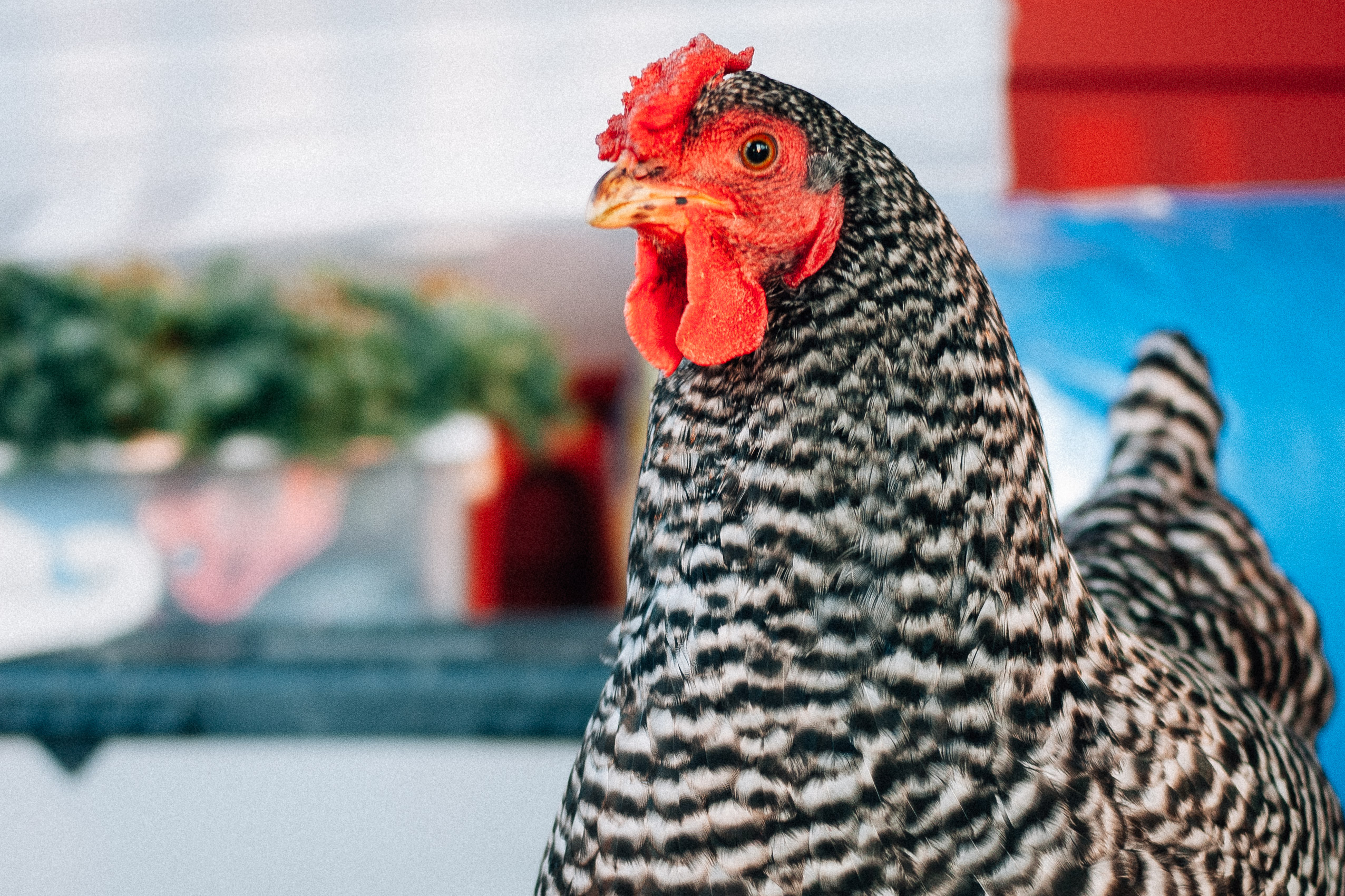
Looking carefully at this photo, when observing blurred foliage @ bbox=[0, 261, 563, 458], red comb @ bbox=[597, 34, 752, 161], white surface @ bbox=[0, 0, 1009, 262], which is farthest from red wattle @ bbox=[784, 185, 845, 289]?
white surface @ bbox=[0, 0, 1009, 262]

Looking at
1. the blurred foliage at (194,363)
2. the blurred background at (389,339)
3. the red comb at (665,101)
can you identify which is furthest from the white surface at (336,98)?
the red comb at (665,101)

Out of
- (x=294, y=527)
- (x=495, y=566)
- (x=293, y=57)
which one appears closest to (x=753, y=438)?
(x=294, y=527)

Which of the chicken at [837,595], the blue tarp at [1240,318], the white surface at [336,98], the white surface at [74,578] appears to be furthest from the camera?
the white surface at [336,98]

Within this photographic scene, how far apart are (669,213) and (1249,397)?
1.20 metres

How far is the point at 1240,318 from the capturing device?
57.2 inches

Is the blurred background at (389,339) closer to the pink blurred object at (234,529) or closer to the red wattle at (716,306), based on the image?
the pink blurred object at (234,529)

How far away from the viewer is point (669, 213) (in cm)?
59

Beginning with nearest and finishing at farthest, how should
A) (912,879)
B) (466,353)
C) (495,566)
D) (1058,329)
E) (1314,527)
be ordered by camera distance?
(912,879) → (1314,527) → (1058,329) → (466,353) → (495,566)

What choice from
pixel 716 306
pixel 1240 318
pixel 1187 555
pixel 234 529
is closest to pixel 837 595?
pixel 716 306

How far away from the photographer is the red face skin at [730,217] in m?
0.59

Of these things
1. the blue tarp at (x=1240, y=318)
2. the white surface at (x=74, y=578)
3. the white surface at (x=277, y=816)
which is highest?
the blue tarp at (x=1240, y=318)

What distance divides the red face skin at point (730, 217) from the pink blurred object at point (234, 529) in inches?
81.5

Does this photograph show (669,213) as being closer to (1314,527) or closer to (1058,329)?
(1058,329)

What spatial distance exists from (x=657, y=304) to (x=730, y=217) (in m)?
0.09
